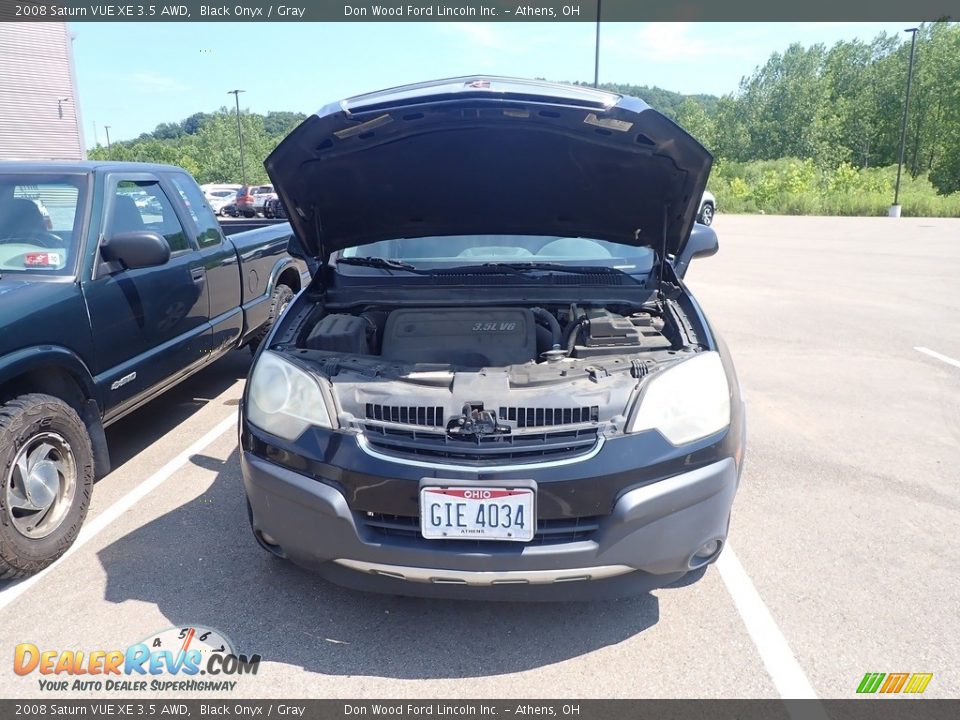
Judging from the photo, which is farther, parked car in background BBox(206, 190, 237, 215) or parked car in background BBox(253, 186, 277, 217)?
parked car in background BBox(206, 190, 237, 215)

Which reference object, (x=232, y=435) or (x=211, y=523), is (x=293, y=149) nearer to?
(x=211, y=523)

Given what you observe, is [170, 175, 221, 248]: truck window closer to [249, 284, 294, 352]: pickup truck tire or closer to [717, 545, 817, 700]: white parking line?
[249, 284, 294, 352]: pickup truck tire

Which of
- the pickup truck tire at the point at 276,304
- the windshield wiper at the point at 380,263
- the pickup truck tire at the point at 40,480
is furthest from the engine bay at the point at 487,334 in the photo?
the pickup truck tire at the point at 276,304

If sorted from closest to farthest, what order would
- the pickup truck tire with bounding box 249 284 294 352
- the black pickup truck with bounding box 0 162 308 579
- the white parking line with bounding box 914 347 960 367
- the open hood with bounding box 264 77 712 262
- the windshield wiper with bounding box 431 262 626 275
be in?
the open hood with bounding box 264 77 712 262, the black pickup truck with bounding box 0 162 308 579, the windshield wiper with bounding box 431 262 626 275, the pickup truck tire with bounding box 249 284 294 352, the white parking line with bounding box 914 347 960 367

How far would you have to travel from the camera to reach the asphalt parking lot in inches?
92.7

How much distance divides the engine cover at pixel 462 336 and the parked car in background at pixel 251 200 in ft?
88.0

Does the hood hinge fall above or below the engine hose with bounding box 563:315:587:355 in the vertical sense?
above

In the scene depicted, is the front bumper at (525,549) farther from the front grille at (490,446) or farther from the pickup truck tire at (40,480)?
the pickup truck tire at (40,480)

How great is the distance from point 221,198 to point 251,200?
208 inches

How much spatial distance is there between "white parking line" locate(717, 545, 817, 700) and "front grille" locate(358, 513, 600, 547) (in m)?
0.85

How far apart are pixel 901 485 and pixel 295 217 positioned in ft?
12.3

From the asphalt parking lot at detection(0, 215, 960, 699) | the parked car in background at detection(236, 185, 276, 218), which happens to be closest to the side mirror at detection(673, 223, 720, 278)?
the asphalt parking lot at detection(0, 215, 960, 699)

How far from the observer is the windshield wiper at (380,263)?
11.5ft
